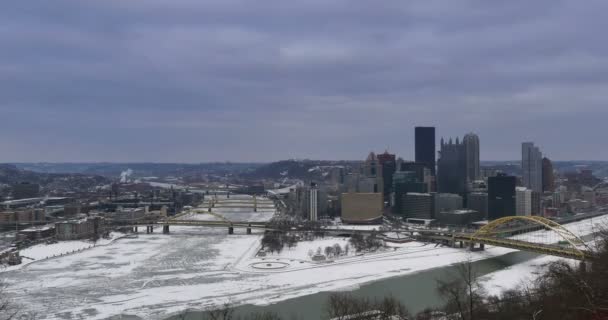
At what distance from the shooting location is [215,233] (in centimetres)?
5534

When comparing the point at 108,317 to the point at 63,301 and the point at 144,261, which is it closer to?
the point at 63,301

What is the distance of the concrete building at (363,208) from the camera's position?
66750mm

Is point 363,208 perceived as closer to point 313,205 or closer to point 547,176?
point 313,205

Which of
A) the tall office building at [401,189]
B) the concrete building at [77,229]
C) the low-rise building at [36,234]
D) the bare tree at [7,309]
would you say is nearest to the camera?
the bare tree at [7,309]

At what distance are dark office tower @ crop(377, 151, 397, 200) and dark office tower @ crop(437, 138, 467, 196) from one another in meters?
8.52

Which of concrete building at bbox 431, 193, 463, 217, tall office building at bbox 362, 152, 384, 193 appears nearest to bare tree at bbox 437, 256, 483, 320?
concrete building at bbox 431, 193, 463, 217

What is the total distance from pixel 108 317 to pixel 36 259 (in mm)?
19633

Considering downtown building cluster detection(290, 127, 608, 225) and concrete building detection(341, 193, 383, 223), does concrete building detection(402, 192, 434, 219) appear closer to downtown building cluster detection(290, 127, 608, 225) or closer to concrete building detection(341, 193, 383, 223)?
downtown building cluster detection(290, 127, 608, 225)

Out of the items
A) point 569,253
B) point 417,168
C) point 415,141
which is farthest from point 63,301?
point 415,141

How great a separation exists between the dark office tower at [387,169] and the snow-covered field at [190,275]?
50737 mm

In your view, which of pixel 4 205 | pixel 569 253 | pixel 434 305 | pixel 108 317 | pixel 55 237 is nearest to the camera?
pixel 108 317

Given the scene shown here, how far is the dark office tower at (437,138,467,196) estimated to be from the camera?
9062 centimetres

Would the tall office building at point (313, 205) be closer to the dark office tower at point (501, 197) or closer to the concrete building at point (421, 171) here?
the dark office tower at point (501, 197)

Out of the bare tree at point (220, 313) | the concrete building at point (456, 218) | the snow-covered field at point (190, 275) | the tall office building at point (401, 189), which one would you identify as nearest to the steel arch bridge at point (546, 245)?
the snow-covered field at point (190, 275)
